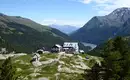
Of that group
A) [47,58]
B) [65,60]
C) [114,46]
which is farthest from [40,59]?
[114,46]

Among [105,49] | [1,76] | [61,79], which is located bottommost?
[61,79]

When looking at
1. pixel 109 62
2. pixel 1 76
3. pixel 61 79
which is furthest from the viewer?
pixel 61 79

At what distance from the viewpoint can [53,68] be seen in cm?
13512

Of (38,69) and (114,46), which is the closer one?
(114,46)

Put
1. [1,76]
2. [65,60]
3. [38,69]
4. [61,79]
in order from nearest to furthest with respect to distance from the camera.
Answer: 1. [1,76]
2. [61,79]
3. [38,69]
4. [65,60]

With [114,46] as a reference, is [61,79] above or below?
below

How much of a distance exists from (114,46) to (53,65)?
86.7 metres

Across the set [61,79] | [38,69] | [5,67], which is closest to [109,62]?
[5,67]

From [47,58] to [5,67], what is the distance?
4294 inches

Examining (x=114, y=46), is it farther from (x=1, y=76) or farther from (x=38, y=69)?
(x=38, y=69)

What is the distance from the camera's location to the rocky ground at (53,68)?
11706 cm

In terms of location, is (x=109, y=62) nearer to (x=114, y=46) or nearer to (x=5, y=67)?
(x=114, y=46)

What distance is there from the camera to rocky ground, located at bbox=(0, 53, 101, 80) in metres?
117

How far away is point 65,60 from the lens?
152 metres
